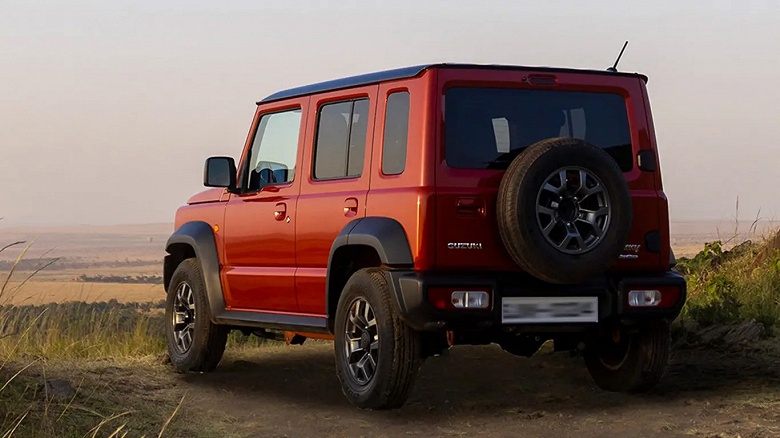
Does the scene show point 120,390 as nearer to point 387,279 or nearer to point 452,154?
point 387,279

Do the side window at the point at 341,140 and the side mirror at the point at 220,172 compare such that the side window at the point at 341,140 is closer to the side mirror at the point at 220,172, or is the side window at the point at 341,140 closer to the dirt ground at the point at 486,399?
the side mirror at the point at 220,172

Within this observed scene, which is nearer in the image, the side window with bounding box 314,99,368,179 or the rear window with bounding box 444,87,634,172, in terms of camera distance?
the rear window with bounding box 444,87,634,172

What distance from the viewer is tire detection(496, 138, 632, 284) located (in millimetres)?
7715

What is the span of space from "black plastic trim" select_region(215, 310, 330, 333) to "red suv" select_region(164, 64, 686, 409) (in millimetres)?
18

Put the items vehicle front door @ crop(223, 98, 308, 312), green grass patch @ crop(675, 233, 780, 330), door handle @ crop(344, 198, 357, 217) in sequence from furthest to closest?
1. green grass patch @ crop(675, 233, 780, 330)
2. vehicle front door @ crop(223, 98, 308, 312)
3. door handle @ crop(344, 198, 357, 217)

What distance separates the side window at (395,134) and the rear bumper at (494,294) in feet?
2.26

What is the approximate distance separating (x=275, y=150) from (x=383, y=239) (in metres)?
2.04

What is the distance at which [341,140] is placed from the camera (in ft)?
29.3

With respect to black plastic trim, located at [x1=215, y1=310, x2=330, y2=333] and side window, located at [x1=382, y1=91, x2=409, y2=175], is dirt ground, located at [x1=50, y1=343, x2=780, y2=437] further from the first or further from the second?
side window, located at [x1=382, y1=91, x2=409, y2=175]

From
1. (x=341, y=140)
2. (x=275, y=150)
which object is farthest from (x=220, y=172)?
(x=341, y=140)

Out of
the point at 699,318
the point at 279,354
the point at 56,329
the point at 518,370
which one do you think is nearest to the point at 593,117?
the point at 518,370

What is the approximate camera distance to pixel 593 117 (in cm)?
850

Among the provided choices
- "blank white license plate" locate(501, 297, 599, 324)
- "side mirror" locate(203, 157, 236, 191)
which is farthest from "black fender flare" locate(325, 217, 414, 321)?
"side mirror" locate(203, 157, 236, 191)

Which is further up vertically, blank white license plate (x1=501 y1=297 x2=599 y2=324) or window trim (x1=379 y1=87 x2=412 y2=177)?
window trim (x1=379 y1=87 x2=412 y2=177)
